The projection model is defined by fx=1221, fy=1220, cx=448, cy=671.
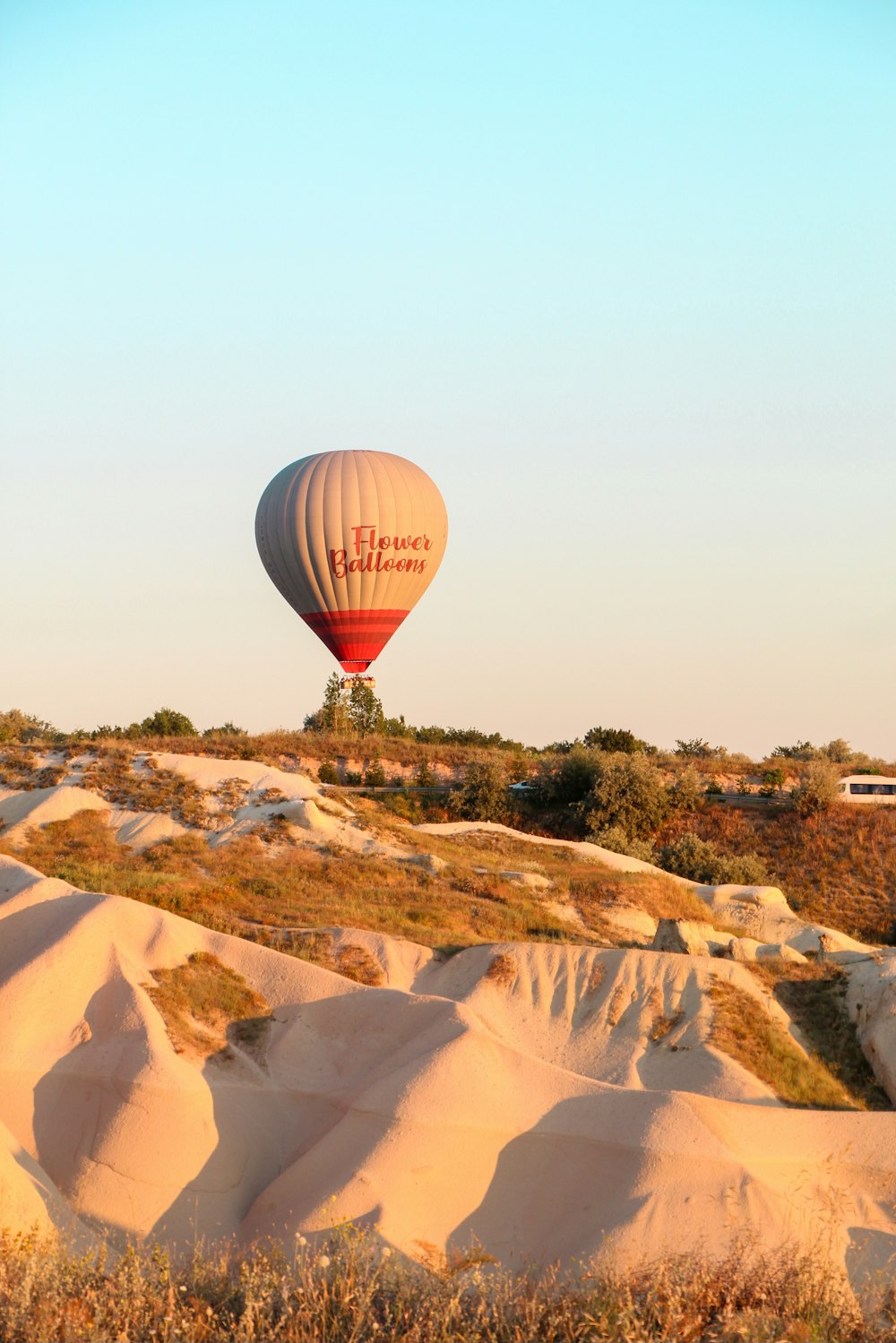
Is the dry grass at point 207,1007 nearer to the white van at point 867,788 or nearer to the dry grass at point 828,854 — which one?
the dry grass at point 828,854

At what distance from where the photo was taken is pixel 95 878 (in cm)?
2878

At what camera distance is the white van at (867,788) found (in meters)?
56.0

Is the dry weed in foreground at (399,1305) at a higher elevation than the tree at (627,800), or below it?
below

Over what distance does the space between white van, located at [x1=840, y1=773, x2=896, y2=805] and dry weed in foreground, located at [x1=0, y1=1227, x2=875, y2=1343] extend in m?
46.1

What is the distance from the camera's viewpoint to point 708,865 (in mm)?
47281

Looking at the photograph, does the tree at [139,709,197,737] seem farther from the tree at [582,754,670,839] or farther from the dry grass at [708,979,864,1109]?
the dry grass at [708,979,864,1109]

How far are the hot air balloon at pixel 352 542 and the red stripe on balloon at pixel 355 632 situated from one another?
50 mm

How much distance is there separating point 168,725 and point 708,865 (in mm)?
35273

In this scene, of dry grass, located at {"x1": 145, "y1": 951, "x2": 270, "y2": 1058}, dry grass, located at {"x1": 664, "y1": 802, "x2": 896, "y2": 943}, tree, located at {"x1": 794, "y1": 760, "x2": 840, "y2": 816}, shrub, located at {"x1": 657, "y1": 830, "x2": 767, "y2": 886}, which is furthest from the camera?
tree, located at {"x1": 794, "y1": 760, "x2": 840, "y2": 816}

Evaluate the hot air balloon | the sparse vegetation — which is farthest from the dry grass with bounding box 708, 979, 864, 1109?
the hot air balloon

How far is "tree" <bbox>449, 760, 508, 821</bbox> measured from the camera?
54.8 meters

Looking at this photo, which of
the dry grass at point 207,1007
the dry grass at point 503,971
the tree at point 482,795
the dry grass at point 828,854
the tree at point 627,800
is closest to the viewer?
the dry grass at point 207,1007

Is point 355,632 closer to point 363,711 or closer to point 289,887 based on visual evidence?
point 363,711

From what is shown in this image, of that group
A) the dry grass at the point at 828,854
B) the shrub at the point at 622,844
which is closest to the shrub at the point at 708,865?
the shrub at the point at 622,844
